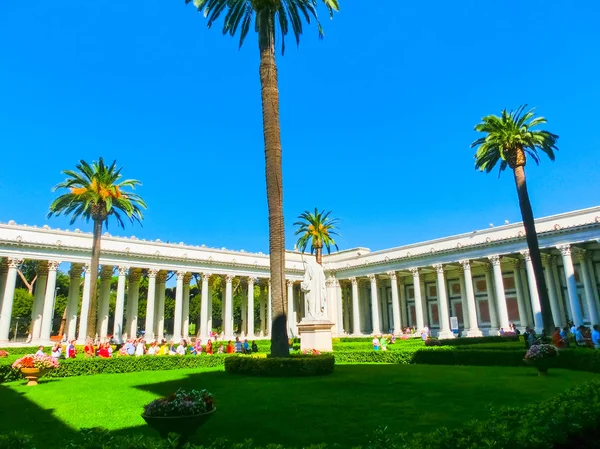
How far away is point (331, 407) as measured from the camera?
10.0 metres

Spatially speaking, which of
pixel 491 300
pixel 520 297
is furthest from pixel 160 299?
pixel 520 297

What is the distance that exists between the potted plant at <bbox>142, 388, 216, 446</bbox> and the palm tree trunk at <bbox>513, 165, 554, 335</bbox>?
2677cm

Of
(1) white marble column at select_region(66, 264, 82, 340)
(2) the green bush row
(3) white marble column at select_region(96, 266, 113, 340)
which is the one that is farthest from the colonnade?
(2) the green bush row

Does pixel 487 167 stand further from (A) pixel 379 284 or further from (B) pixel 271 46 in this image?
(A) pixel 379 284

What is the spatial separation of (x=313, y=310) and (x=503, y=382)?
11.3 m

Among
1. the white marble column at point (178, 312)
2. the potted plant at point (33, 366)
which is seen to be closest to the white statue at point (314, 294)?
the potted plant at point (33, 366)

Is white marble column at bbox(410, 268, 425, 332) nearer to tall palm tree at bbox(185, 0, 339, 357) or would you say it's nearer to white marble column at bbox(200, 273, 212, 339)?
white marble column at bbox(200, 273, 212, 339)

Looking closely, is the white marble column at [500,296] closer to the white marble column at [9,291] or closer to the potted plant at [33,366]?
the potted plant at [33,366]

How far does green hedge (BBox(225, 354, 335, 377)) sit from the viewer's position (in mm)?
16156

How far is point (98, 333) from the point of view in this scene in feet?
154

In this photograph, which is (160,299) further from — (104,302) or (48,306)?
(48,306)

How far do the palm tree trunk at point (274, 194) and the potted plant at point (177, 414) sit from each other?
443 inches

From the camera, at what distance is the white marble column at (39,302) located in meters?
40.5

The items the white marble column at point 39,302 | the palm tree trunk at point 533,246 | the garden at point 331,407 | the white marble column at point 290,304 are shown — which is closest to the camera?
the garden at point 331,407
